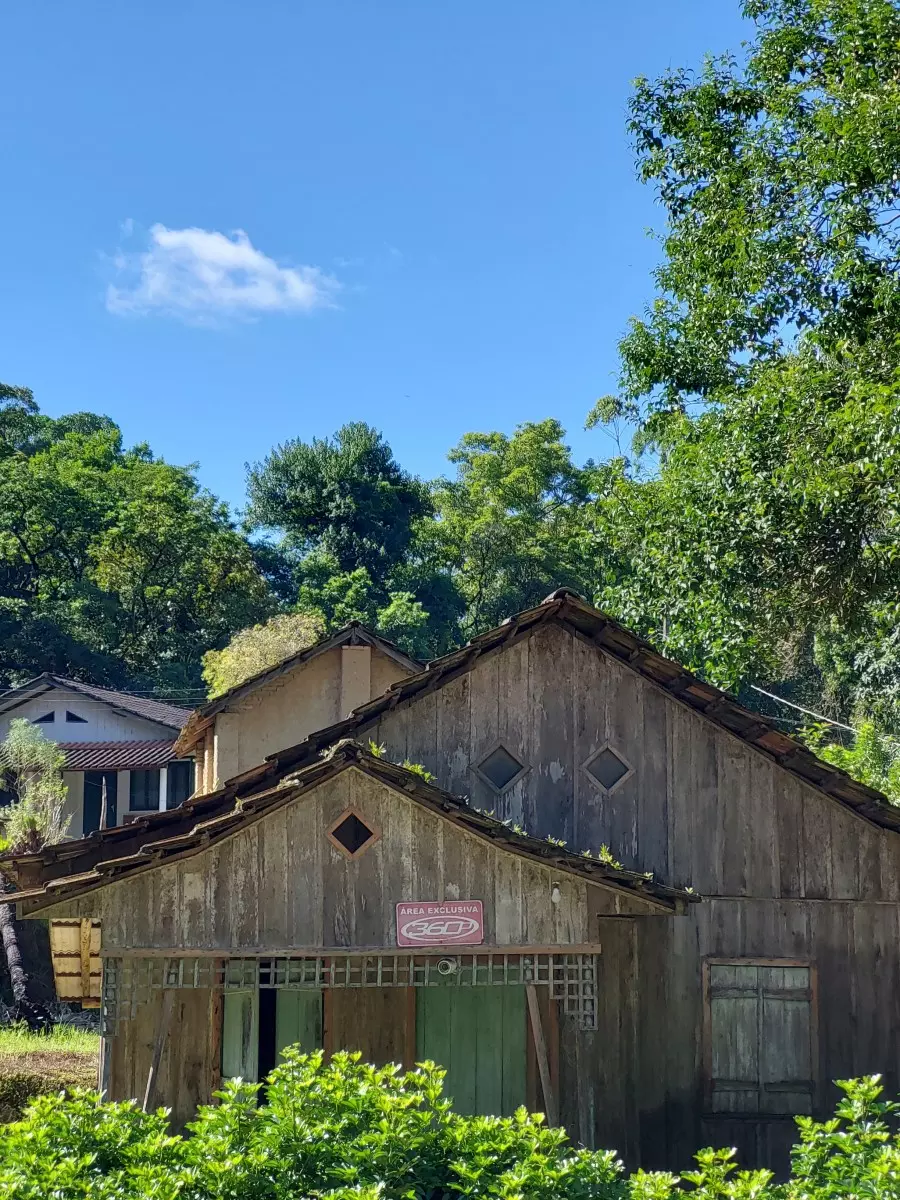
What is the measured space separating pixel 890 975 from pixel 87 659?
46.0m

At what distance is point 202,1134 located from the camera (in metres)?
6.14

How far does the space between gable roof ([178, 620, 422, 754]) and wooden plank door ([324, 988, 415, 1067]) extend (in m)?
8.10

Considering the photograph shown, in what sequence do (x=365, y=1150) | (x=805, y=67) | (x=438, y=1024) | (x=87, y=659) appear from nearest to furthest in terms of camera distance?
(x=365, y=1150) → (x=438, y=1024) → (x=805, y=67) → (x=87, y=659)

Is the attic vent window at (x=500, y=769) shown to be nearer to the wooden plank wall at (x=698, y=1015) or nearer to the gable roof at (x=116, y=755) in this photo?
the wooden plank wall at (x=698, y=1015)

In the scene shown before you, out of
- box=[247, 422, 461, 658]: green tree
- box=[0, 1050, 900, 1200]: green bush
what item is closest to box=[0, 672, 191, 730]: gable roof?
box=[247, 422, 461, 658]: green tree

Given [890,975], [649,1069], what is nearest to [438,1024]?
[649,1069]

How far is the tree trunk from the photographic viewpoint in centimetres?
2452

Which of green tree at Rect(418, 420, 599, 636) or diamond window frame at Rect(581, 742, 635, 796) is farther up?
green tree at Rect(418, 420, 599, 636)

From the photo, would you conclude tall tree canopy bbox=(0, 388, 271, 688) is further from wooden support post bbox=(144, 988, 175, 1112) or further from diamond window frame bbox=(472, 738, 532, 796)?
wooden support post bbox=(144, 988, 175, 1112)

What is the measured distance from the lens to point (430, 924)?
1009 centimetres

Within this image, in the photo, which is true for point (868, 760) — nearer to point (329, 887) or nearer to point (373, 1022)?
point (373, 1022)

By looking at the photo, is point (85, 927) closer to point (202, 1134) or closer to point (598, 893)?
point (598, 893)

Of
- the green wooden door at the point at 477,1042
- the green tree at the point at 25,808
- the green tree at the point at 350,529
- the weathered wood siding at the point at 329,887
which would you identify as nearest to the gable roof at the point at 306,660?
the green tree at the point at 25,808

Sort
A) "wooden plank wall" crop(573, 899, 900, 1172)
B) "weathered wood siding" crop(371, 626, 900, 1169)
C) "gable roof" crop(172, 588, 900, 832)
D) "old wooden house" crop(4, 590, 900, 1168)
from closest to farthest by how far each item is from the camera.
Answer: "old wooden house" crop(4, 590, 900, 1168)
"wooden plank wall" crop(573, 899, 900, 1172)
"weathered wood siding" crop(371, 626, 900, 1169)
"gable roof" crop(172, 588, 900, 832)
